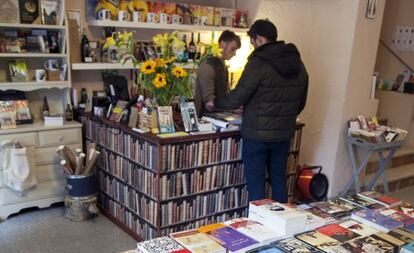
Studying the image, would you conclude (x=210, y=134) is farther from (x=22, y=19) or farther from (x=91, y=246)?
(x=22, y=19)

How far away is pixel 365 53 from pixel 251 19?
148 cm

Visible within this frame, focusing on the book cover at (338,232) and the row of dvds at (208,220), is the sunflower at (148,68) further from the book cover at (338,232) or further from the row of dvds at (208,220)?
the book cover at (338,232)

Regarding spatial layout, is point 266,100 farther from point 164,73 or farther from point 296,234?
point 296,234

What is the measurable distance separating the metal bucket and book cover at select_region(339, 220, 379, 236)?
2217 mm

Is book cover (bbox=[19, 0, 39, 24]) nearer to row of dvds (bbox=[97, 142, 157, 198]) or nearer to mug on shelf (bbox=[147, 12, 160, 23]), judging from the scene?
mug on shelf (bbox=[147, 12, 160, 23])

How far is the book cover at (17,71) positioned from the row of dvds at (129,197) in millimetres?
1082

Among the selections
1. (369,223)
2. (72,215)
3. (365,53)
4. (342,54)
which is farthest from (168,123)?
(365,53)

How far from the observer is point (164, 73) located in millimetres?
2789

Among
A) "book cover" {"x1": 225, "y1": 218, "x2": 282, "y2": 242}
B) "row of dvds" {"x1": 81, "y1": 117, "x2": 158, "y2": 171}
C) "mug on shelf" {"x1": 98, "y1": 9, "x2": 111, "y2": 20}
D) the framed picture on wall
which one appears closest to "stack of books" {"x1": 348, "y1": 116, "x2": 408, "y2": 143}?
the framed picture on wall

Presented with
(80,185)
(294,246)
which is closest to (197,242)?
(294,246)

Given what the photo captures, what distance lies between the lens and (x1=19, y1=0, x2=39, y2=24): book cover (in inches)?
131

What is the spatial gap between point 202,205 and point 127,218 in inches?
26.1

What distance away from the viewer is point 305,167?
400 cm

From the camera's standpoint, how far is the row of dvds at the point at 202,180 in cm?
283
